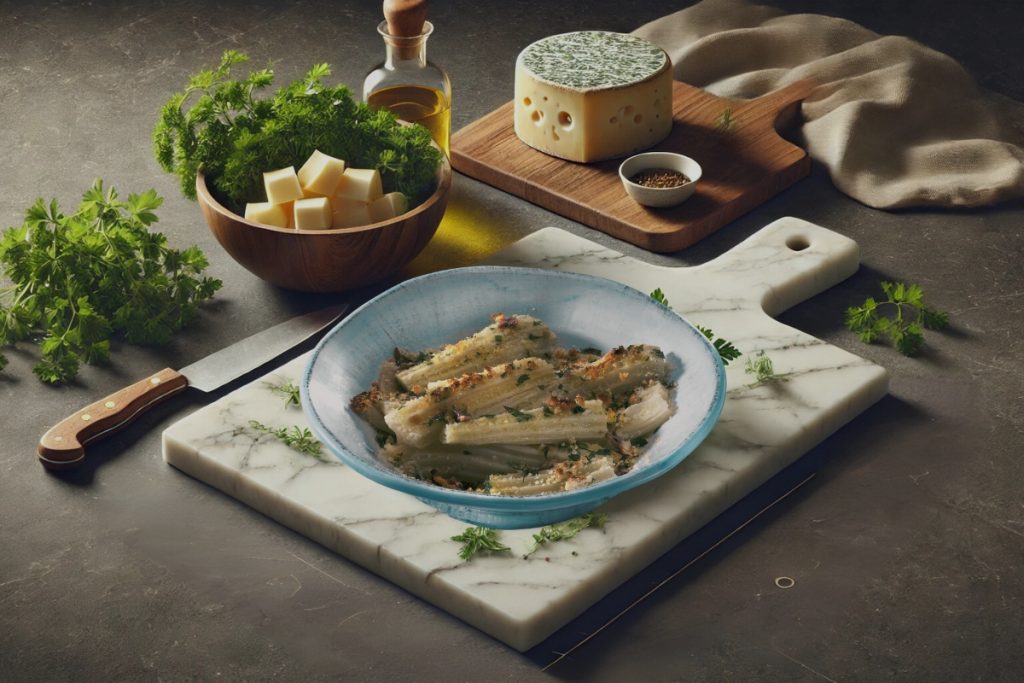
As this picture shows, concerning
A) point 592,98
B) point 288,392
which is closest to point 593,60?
point 592,98

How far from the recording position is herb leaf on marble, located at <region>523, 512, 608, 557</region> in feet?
6.01

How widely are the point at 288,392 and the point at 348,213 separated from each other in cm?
35

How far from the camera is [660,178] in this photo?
2689 mm

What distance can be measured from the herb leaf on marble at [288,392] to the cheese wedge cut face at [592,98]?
901 millimetres

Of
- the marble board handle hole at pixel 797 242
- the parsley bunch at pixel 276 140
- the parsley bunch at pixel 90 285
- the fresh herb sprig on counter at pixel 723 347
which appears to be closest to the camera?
the fresh herb sprig on counter at pixel 723 347

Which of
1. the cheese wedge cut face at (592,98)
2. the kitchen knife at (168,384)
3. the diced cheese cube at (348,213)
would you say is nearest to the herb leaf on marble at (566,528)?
the kitchen knife at (168,384)

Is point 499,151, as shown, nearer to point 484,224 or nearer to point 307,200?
point 484,224

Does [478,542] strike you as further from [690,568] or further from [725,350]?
[725,350]

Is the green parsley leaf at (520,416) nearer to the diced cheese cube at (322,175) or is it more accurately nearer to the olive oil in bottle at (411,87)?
the diced cheese cube at (322,175)

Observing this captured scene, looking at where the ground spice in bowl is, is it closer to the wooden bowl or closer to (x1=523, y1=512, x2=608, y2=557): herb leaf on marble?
the wooden bowl

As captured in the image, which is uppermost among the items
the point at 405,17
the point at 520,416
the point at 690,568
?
the point at 405,17

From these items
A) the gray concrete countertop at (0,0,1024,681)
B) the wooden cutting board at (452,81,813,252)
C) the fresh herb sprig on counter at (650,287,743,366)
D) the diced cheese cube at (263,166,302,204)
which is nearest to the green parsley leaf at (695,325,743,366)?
the fresh herb sprig on counter at (650,287,743,366)

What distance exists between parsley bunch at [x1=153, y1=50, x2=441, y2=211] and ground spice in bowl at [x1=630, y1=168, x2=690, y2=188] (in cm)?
45

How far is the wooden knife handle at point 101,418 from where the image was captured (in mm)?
2012
